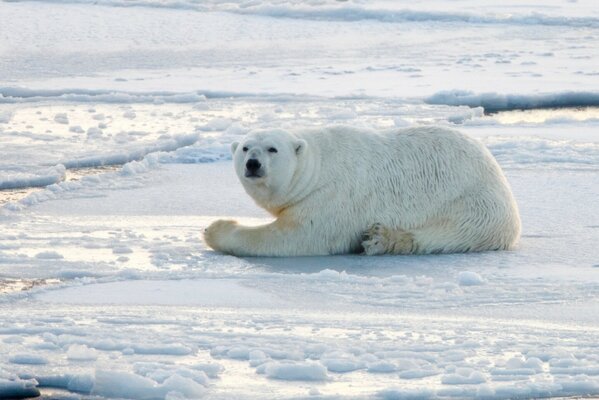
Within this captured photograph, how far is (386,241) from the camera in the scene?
5.60 m

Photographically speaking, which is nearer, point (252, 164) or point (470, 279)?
point (470, 279)

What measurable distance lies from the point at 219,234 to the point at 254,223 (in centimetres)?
56

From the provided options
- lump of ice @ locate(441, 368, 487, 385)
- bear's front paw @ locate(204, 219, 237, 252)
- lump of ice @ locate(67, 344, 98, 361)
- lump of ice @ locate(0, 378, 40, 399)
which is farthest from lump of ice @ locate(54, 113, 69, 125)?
lump of ice @ locate(441, 368, 487, 385)

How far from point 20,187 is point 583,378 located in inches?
162

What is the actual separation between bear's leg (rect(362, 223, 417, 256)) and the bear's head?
0.43 meters

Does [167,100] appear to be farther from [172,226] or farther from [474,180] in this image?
[474,180]

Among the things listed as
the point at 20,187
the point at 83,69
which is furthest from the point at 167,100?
the point at 20,187

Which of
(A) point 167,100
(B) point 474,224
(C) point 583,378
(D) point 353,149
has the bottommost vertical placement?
(C) point 583,378

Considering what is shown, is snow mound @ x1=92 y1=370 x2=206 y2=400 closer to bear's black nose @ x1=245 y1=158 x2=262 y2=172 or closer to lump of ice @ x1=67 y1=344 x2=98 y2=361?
lump of ice @ x1=67 y1=344 x2=98 y2=361

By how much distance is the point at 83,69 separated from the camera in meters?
11.4

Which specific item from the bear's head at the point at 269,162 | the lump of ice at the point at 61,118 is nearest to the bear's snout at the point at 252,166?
the bear's head at the point at 269,162

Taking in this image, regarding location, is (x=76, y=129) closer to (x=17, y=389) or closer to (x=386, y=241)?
(x=386, y=241)

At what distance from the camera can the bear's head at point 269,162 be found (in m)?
5.47

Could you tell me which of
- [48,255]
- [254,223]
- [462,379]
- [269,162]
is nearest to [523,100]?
[254,223]
